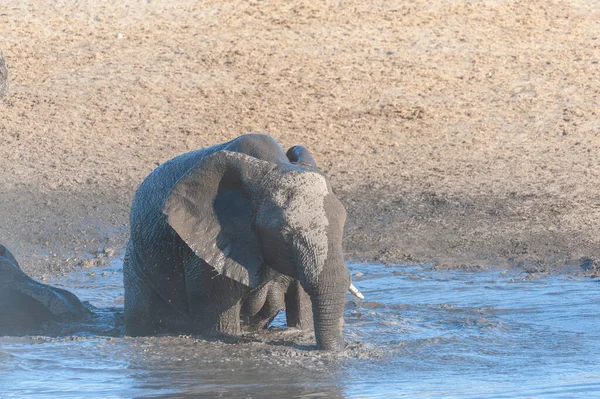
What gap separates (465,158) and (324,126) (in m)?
1.71

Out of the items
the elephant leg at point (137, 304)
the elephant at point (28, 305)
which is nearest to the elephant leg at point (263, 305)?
the elephant leg at point (137, 304)

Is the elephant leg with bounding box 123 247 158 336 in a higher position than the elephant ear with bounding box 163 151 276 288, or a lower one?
lower

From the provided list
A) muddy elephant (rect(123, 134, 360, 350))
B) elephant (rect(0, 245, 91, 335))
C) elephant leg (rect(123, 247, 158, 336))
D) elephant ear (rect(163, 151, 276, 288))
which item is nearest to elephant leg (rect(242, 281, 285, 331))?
muddy elephant (rect(123, 134, 360, 350))

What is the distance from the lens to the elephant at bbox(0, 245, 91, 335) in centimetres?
848

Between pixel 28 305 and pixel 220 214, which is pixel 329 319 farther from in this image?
pixel 28 305

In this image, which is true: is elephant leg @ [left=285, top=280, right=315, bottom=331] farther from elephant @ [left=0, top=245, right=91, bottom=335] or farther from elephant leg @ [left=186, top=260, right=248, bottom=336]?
elephant @ [left=0, top=245, right=91, bottom=335]

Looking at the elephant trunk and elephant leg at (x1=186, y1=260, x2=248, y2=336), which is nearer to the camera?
the elephant trunk

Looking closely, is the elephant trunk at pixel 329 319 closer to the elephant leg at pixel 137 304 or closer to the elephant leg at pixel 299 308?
the elephant leg at pixel 299 308

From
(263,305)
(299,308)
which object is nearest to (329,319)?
(299,308)

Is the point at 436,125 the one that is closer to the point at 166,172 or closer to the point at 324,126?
the point at 324,126

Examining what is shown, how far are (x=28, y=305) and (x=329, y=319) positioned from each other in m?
2.75

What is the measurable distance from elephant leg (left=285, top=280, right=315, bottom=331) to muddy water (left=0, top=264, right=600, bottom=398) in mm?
76

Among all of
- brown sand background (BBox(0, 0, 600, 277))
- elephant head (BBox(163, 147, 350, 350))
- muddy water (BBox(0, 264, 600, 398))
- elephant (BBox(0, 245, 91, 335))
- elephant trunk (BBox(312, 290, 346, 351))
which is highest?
brown sand background (BBox(0, 0, 600, 277))

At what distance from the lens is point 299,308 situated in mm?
7555
